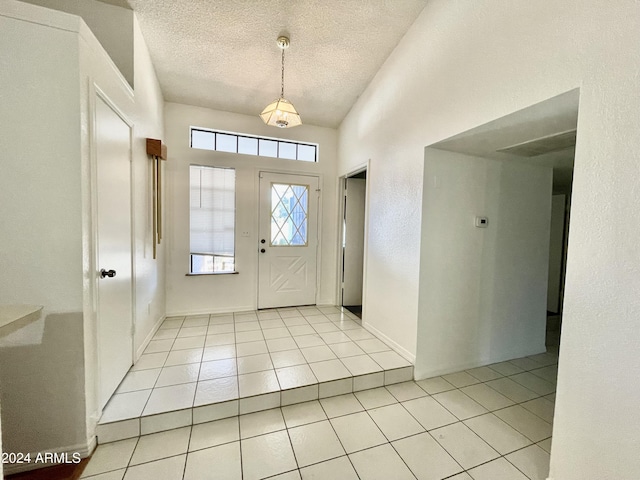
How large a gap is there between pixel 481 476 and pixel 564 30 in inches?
95.5

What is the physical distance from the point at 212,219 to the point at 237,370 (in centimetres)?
206

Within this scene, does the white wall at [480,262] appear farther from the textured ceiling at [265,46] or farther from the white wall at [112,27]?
the white wall at [112,27]

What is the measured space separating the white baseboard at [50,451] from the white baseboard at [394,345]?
2348 mm

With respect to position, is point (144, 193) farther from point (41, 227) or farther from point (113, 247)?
point (41, 227)

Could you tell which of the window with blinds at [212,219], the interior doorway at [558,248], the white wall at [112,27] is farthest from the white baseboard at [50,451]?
the interior doorway at [558,248]

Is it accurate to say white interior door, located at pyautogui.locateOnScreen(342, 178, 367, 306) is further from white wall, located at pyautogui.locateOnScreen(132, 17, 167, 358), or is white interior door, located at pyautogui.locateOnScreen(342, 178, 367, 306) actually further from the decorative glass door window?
white wall, located at pyautogui.locateOnScreen(132, 17, 167, 358)

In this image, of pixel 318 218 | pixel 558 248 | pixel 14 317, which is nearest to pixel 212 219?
pixel 318 218

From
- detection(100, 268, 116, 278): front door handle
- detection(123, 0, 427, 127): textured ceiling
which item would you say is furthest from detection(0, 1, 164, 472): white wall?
detection(123, 0, 427, 127): textured ceiling

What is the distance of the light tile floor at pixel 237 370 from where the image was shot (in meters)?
1.74

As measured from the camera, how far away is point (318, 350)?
2.60 metres

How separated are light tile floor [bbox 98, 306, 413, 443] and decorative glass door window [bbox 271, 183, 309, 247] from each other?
1.22m

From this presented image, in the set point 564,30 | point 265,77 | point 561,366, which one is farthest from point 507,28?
point 265,77

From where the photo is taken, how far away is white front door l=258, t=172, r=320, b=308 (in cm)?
376

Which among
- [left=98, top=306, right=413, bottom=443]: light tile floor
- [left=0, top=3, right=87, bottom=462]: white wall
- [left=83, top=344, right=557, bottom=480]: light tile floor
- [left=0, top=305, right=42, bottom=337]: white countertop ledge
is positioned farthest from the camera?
[left=98, top=306, right=413, bottom=443]: light tile floor
